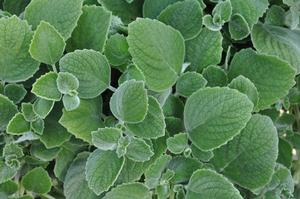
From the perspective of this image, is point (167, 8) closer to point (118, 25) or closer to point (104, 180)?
point (118, 25)

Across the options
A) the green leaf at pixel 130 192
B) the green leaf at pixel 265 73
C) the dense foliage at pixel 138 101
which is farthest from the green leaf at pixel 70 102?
the green leaf at pixel 265 73

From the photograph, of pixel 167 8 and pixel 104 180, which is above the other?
A: pixel 167 8

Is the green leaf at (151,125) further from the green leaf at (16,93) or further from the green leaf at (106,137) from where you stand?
the green leaf at (16,93)

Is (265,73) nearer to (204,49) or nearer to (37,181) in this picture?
(204,49)

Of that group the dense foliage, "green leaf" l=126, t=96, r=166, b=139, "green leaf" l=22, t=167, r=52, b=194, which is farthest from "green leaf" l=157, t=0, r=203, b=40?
"green leaf" l=22, t=167, r=52, b=194

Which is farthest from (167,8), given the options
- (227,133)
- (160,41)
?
(227,133)

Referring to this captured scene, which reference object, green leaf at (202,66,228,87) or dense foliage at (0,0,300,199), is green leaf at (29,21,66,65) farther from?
green leaf at (202,66,228,87)

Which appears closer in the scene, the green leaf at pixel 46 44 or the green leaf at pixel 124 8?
the green leaf at pixel 46 44
